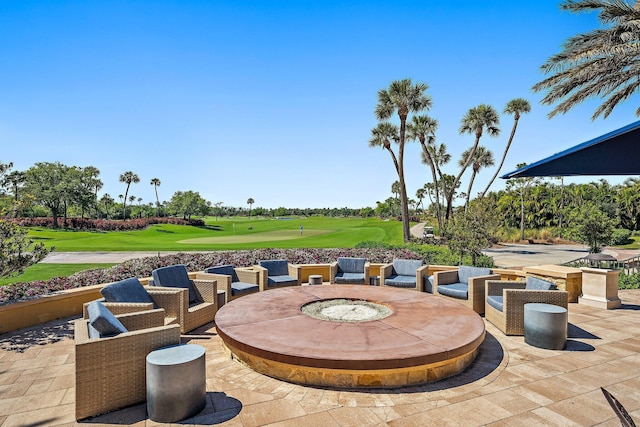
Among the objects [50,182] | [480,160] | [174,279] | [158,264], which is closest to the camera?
[174,279]

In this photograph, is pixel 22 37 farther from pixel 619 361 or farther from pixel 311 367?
pixel 619 361

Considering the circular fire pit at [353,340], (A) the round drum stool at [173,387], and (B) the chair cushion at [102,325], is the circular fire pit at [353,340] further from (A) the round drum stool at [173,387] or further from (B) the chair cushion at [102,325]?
(B) the chair cushion at [102,325]

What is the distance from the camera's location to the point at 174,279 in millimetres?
6867

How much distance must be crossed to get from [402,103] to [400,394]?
21432 mm

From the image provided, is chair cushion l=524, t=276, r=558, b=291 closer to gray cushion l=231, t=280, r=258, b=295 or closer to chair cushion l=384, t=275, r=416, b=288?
chair cushion l=384, t=275, r=416, b=288

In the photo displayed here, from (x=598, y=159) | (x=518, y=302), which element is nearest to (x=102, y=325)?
(x=598, y=159)

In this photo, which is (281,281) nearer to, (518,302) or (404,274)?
(404,274)

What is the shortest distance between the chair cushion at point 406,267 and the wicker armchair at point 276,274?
2.63m

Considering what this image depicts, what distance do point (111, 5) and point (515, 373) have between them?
11512mm

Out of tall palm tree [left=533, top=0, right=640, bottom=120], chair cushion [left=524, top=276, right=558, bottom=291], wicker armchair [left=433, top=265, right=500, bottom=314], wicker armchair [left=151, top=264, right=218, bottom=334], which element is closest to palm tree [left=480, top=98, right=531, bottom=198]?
tall palm tree [left=533, top=0, right=640, bottom=120]

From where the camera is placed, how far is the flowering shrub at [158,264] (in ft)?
23.8

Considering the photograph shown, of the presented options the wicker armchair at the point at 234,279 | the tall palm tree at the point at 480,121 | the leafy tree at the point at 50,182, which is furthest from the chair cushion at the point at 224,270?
the leafy tree at the point at 50,182

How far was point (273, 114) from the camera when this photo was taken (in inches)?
663

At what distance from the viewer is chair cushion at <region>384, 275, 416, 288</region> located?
8305mm
